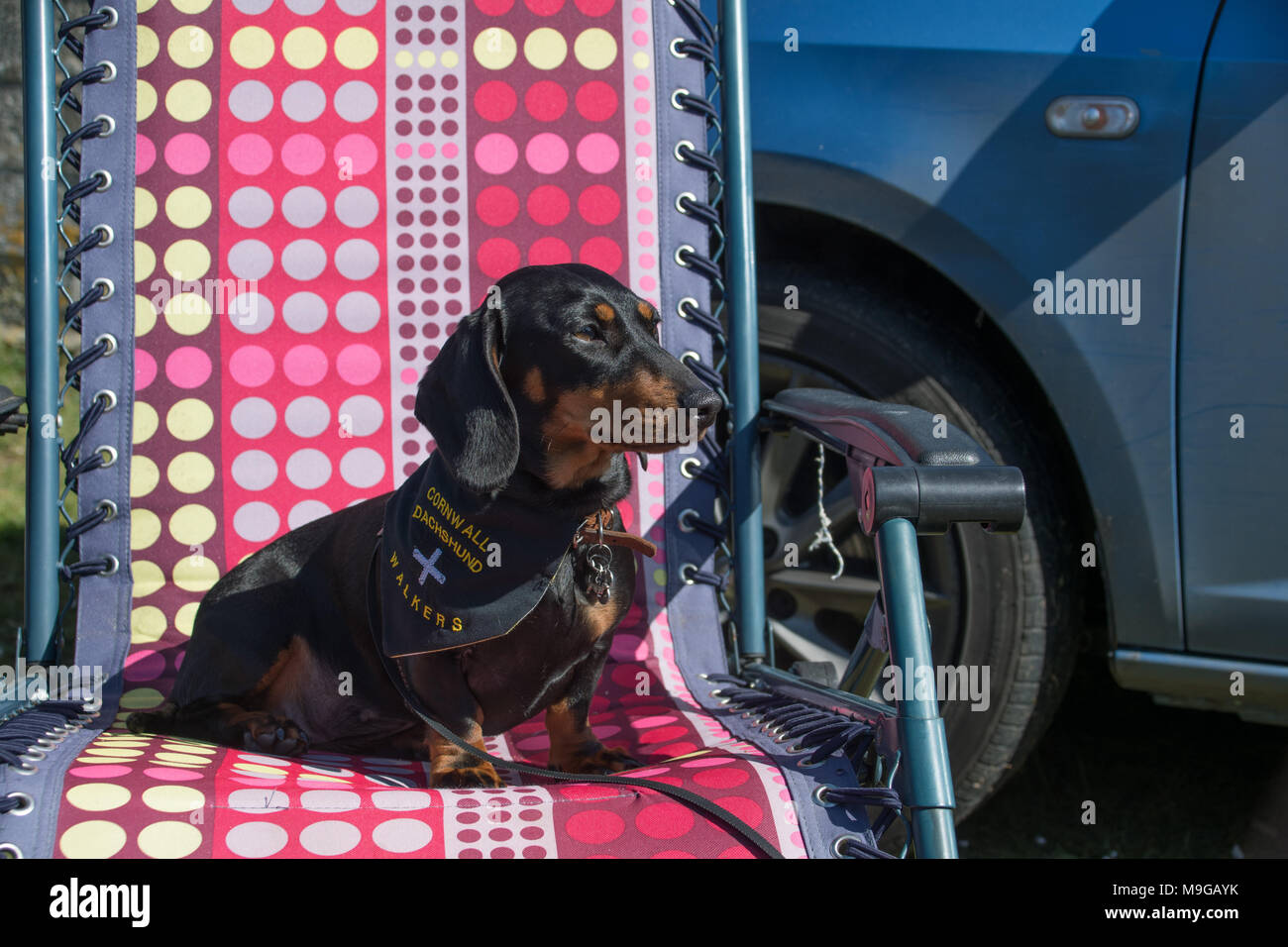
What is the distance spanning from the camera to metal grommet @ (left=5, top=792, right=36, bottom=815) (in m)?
1.36

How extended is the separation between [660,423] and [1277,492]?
133cm

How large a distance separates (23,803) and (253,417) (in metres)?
1.01

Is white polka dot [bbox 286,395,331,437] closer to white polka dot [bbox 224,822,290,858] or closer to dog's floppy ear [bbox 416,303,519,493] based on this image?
dog's floppy ear [bbox 416,303,519,493]

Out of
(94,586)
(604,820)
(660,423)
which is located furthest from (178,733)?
(660,423)

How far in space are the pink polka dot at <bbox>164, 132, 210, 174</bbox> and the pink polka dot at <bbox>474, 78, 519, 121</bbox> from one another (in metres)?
0.55

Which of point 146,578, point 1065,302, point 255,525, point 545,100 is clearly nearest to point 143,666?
point 146,578

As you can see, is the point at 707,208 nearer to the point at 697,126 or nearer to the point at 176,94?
the point at 697,126

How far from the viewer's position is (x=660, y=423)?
1.62 metres

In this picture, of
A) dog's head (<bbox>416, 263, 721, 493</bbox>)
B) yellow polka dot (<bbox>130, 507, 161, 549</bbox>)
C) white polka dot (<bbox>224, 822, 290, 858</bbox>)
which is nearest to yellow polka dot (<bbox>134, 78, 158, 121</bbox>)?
yellow polka dot (<bbox>130, 507, 161, 549</bbox>)

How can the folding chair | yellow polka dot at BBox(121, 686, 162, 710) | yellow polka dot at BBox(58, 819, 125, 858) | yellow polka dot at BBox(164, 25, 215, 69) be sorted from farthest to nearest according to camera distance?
yellow polka dot at BBox(164, 25, 215, 69)
the folding chair
yellow polka dot at BBox(121, 686, 162, 710)
yellow polka dot at BBox(58, 819, 125, 858)

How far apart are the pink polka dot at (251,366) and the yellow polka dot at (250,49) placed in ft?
1.95

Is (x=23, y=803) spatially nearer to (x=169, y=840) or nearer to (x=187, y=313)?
(x=169, y=840)

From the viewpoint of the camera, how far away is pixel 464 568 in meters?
1.64
